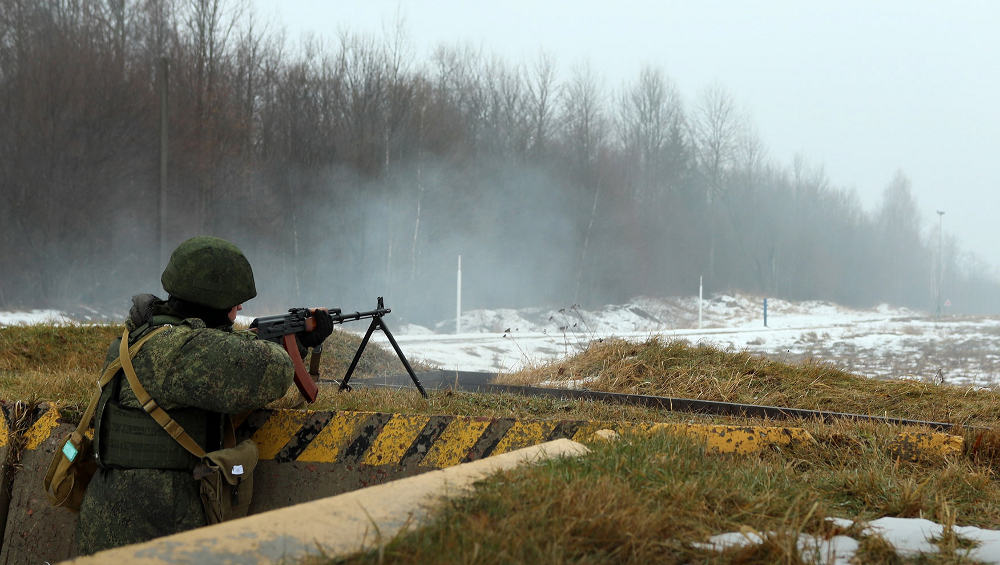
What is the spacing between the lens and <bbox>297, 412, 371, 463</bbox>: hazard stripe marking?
4266mm

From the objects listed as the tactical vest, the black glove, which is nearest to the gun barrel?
the black glove

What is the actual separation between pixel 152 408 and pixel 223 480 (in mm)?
489

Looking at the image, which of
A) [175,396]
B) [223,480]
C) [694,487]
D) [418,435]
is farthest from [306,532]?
[418,435]

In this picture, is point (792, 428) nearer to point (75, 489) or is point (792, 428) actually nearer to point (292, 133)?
point (75, 489)

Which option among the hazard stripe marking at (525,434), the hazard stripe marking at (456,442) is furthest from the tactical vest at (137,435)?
the hazard stripe marking at (525,434)

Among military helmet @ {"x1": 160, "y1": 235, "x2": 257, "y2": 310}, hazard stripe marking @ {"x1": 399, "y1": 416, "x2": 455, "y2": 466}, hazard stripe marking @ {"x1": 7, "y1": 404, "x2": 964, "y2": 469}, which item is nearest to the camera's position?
military helmet @ {"x1": 160, "y1": 235, "x2": 257, "y2": 310}

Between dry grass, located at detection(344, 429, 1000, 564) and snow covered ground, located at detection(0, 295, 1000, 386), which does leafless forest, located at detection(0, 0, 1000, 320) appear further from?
dry grass, located at detection(344, 429, 1000, 564)

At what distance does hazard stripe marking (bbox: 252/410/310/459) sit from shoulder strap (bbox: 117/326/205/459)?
0.73 m

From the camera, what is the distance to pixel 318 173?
91.6ft

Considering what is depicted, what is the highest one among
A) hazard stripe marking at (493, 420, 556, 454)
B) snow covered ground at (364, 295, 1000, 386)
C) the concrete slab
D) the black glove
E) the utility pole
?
the utility pole

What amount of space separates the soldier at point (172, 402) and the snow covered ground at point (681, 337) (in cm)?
508

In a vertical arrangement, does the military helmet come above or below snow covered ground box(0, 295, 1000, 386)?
above

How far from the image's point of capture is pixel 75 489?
12.5 feet

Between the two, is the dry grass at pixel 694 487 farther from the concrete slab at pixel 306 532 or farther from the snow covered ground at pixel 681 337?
the snow covered ground at pixel 681 337
